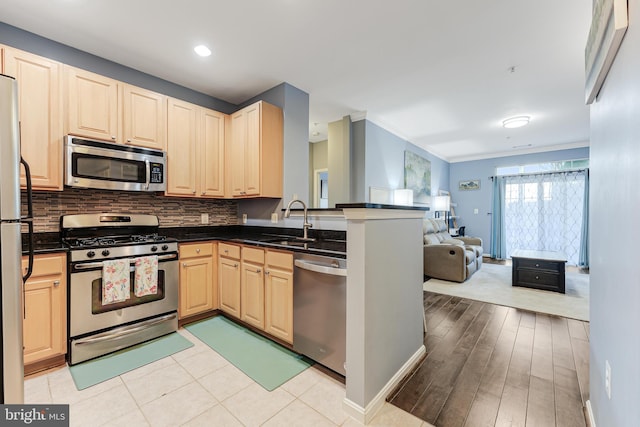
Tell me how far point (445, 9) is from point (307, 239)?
91.2 inches

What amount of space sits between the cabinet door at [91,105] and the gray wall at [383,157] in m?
3.23

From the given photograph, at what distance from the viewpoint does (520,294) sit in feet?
12.5

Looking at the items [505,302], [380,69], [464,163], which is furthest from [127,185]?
[464,163]

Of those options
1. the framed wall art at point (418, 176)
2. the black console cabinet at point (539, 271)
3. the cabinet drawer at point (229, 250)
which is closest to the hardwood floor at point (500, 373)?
the black console cabinet at point (539, 271)

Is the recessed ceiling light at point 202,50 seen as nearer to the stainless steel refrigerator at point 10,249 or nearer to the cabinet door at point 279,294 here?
the stainless steel refrigerator at point 10,249

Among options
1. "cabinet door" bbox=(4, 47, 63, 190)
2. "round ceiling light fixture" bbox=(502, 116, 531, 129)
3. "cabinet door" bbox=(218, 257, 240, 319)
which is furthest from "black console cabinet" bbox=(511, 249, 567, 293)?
"cabinet door" bbox=(4, 47, 63, 190)

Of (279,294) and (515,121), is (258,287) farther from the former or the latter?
(515,121)

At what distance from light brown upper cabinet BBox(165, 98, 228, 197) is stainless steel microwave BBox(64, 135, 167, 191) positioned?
16cm

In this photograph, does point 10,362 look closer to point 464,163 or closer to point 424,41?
point 424,41

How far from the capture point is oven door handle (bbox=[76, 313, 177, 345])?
7.00ft

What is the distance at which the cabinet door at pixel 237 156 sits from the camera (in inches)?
128

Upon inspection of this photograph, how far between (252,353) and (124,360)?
3.32 feet

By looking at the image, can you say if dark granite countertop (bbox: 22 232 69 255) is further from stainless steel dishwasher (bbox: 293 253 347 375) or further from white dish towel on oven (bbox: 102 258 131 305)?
stainless steel dishwasher (bbox: 293 253 347 375)

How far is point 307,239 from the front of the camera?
2850mm
